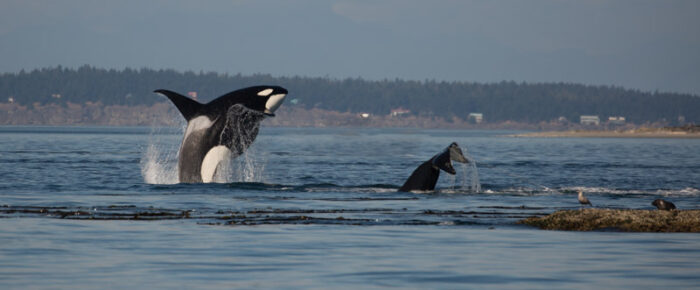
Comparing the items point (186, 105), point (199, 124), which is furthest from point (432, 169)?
point (186, 105)

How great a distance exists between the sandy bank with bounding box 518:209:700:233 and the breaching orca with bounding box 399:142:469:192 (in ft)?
15.9

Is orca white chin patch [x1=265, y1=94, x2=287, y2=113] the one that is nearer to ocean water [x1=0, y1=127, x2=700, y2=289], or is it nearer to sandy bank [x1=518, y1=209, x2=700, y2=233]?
ocean water [x1=0, y1=127, x2=700, y2=289]

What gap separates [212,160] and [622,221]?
10.3m

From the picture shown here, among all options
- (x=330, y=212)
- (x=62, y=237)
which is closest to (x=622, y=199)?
(x=330, y=212)

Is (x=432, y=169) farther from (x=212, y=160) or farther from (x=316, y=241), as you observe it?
(x=316, y=241)

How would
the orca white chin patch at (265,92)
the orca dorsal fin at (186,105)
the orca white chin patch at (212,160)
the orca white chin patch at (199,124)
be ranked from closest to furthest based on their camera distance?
the orca white chin patch at (265,92) → the orca dorsal fin at (186,105) → the orca white chin patch at (199,124) → the orca white chin patch at (212,160)

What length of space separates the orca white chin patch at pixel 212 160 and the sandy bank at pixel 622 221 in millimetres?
8185

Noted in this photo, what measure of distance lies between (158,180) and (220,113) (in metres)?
7.15

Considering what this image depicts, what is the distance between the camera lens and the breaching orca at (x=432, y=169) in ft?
76.4

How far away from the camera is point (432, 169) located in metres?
25.0

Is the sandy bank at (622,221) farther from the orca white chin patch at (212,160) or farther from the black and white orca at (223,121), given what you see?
the orca white chin patch at (212,160)

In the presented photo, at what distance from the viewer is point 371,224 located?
18.4 m

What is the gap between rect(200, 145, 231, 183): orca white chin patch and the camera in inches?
950

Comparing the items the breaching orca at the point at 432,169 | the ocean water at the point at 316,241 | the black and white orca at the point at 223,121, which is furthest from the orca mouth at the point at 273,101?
the breaching orca at the point at 432,169
